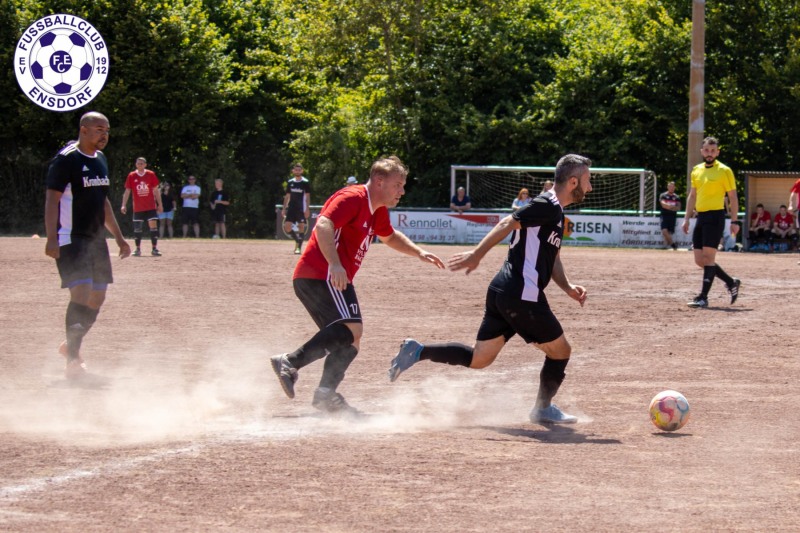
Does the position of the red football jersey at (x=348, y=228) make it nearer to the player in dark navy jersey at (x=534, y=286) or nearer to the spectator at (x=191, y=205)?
the player in dark navy jersey at (x=534, y=286)

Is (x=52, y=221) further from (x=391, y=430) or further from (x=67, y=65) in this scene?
(x=67, y=65)

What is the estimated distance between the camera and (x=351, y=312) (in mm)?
7145

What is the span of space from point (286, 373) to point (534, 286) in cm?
168

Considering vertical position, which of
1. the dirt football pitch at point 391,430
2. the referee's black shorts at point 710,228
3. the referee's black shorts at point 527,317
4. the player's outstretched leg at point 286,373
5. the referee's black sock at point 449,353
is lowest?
the dirt football pitch at point 391,430

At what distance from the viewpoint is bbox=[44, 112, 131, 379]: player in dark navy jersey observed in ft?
28.1

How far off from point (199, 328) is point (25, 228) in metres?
28.9

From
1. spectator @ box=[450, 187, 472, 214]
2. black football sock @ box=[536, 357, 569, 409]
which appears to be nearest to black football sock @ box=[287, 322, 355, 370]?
black football sock @ box=[536, 357, 569, 409]

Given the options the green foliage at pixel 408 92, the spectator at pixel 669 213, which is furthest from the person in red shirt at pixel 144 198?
the green foliage at pixel 408 92

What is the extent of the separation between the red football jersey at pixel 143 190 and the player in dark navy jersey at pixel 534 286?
54.0 feet

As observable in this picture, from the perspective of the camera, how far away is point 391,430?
668 centimetres

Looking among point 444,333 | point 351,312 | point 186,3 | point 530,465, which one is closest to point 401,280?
point 444,333

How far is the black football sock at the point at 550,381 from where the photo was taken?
7059 mm

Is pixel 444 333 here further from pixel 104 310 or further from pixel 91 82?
pixel 91 82

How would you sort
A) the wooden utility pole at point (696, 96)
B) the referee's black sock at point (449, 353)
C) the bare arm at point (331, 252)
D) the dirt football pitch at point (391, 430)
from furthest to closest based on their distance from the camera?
the wooden utility pole at point (696, 96)
the referee's black sock at point (449, 353)
the bare arm at point (331, 252)
the dirt football pitch at point (391, 430)
